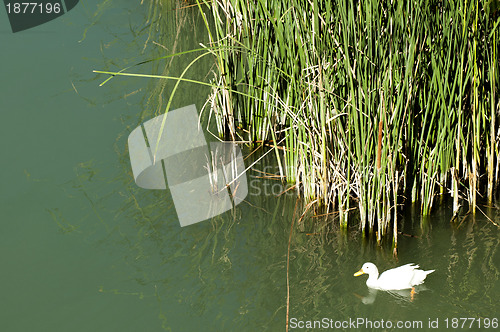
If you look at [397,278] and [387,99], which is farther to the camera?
[387,99]

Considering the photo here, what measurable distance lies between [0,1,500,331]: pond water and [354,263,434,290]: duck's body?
42 mm

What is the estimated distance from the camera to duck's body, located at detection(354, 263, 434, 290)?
2484mm

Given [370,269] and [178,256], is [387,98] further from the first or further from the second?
[178,256]

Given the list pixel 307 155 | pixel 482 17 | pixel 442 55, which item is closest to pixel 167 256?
pixel 307 155

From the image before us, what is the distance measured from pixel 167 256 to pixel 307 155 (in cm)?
77

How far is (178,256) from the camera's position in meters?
2.81
